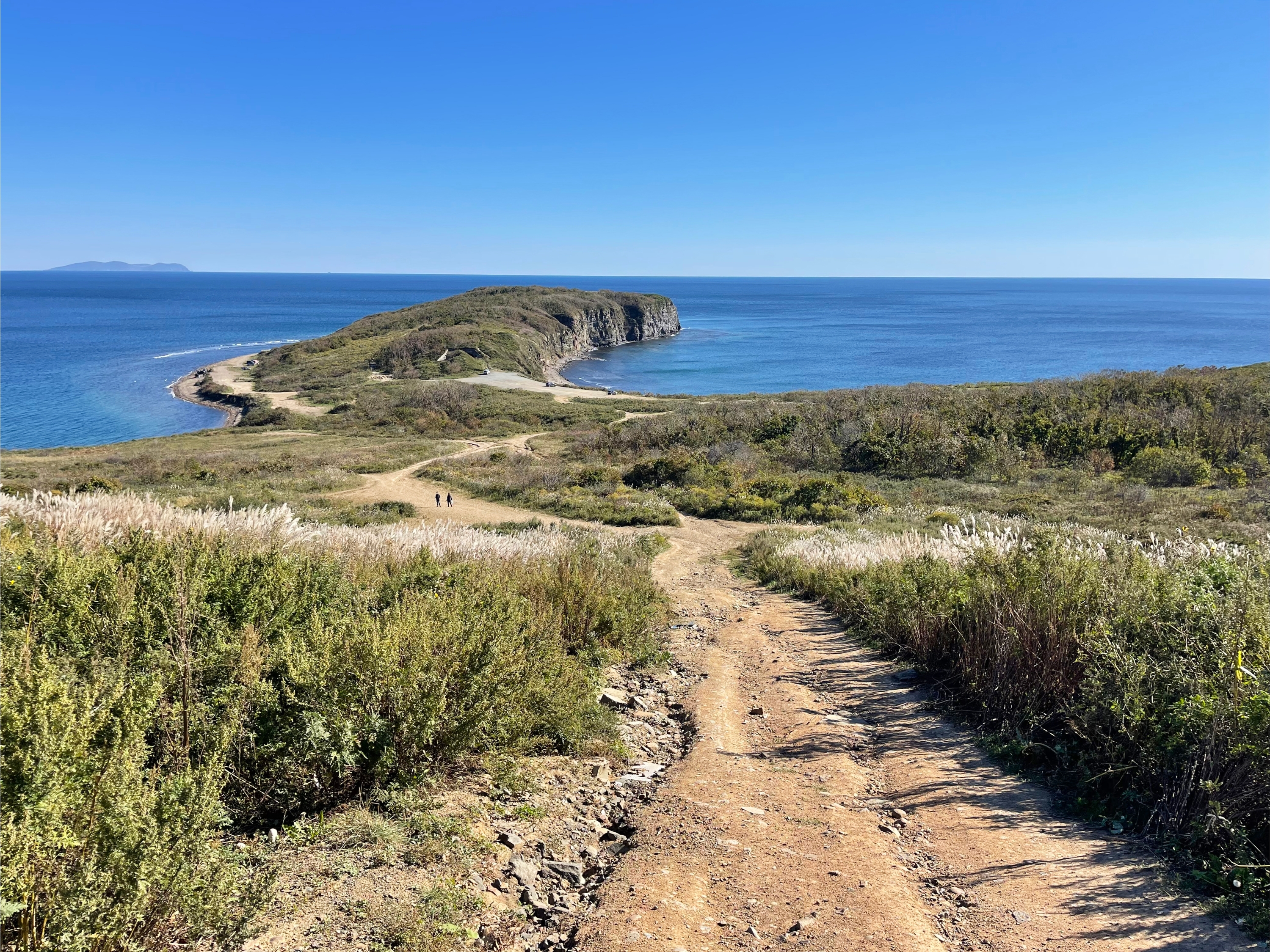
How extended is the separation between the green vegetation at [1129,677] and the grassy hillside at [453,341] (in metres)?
62.3

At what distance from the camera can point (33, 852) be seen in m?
2.57

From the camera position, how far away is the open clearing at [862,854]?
375 cm

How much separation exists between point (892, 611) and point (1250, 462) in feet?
76.6

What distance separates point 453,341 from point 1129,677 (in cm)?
8412

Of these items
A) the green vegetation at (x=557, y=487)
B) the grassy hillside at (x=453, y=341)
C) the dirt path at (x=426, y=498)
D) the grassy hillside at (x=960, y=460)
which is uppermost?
the grassy hillside at (x=453, y=341)

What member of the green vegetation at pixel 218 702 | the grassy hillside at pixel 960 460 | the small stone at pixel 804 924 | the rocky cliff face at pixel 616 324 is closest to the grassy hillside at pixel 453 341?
the rocky cliff face at pixel 616 324

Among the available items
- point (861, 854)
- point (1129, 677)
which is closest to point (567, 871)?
point (861, 854)

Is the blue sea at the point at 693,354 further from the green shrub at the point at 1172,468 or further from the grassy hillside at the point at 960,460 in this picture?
the green shrub at the point at 1172,468

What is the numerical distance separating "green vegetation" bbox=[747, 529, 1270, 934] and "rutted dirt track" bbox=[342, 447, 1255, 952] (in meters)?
0.34

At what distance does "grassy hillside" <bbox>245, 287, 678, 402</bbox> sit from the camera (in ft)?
245

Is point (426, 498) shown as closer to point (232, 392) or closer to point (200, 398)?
point (232, 392)

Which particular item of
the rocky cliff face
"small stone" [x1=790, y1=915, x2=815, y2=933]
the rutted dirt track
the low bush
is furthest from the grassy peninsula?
the rocky cliff face

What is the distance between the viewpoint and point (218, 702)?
414 cm

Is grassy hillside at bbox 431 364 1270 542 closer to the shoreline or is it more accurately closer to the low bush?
the low bush
